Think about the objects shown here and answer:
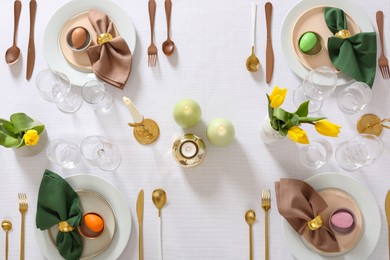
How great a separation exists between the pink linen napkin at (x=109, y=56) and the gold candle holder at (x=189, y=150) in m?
0.23

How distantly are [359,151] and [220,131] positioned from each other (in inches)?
14.4

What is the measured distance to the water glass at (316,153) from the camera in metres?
0.98

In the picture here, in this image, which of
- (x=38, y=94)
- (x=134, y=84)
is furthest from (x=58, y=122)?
(x=134, y=84)

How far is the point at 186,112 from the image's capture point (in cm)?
95

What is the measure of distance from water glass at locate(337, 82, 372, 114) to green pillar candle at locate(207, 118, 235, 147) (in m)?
0.32

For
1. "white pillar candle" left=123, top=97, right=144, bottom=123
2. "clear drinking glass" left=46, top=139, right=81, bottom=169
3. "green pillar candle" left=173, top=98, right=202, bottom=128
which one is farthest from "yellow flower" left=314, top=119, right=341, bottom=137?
"clear drinking glass" left=46, top=139, right=81, bottom=169

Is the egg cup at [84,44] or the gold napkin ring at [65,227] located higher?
the egg cup at [84,44]

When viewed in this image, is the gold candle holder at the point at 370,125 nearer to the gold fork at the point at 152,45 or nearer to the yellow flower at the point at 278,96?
the yellow flower at the point at 278,96

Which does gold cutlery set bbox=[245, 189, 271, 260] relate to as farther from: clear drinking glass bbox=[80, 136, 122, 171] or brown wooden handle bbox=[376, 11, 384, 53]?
brown wooden handle bbox=[376, 11, 384, 53]

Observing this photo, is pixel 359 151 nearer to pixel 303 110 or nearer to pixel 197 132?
pixel 303 110

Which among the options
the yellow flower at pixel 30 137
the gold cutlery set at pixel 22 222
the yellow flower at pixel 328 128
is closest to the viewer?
the yellow flower at pixel 328 128

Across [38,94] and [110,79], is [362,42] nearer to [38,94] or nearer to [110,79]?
[110,79]

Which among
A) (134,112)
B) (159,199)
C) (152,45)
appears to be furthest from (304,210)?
(152,45)

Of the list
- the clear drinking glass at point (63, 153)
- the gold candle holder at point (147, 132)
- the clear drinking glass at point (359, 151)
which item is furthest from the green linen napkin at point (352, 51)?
the clear drinking glass at point (63, 153)
